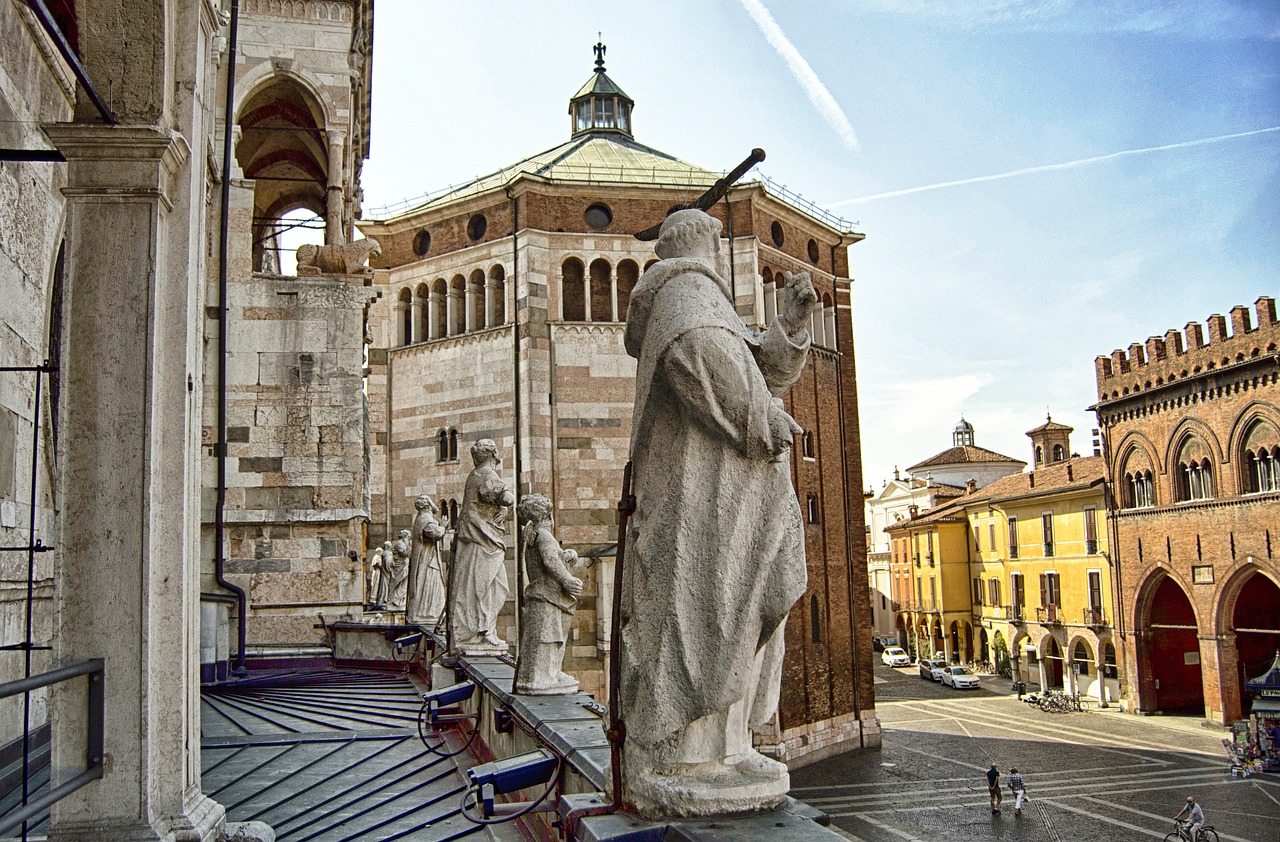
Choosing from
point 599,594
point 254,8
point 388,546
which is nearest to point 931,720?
point 599,594

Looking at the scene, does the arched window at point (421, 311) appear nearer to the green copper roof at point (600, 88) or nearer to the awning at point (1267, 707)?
the green copper roof at point (600, 88)

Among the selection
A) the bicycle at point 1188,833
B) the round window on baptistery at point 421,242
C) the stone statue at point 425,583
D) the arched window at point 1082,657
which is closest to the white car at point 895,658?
the arched window at point 1082,657

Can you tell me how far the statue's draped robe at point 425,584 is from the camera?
12758 mm

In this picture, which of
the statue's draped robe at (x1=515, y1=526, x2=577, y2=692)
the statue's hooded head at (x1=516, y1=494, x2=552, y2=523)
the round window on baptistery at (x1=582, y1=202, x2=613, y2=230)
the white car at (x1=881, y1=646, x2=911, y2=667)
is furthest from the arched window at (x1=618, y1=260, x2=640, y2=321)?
the white car at (x1=881, y1=646, x2=911, y2=667)

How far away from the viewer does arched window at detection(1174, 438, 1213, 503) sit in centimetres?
3222

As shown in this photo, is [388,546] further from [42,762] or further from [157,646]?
[157,646]

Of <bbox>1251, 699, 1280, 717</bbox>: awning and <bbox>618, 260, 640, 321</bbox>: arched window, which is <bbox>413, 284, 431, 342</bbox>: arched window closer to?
<bbox>618, 260, 640, 321</bbox>: arched window

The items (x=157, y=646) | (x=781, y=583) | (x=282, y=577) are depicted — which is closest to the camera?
(x=781, y=583)

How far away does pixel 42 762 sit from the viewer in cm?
553

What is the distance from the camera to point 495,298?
96.6ft

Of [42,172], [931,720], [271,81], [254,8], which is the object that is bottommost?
[931,720]

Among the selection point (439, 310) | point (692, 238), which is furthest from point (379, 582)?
point (692, 238)

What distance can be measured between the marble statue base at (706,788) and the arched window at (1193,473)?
109 feet

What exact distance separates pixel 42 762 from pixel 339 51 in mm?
10995
